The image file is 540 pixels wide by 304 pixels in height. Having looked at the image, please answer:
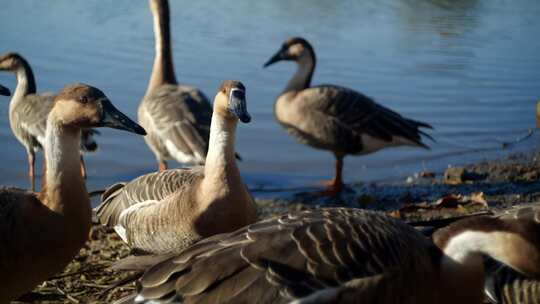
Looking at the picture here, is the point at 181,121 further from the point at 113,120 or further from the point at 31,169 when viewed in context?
the point at 113,120

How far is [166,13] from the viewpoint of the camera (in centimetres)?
1070

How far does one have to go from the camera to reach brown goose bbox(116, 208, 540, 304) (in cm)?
368

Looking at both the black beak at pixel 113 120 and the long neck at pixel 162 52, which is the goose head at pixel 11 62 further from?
the black beak at pixel 113 120

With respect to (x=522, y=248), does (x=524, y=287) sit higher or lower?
lower

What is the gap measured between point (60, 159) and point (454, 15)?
65.1 ft

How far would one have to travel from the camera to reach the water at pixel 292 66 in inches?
400

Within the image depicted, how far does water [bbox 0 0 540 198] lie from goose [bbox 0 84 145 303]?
13.3 ft

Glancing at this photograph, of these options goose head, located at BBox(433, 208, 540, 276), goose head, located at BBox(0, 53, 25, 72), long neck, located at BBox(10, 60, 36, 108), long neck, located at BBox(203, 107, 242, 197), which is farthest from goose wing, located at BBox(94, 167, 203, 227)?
goose head, located at BBox(0, 53, 25, 72)

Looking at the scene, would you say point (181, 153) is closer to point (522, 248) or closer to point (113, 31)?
point (522, 248)

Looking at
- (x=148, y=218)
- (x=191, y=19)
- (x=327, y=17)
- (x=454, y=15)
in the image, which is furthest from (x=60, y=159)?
(x=454, y=15)

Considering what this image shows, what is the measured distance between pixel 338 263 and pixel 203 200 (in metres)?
1.71

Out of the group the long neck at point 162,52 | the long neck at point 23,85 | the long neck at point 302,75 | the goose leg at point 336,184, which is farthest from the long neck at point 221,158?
the long neck at point 23,85

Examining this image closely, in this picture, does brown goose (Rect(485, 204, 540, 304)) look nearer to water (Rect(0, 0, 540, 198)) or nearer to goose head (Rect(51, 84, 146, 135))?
goose head (Rect(51, 84, 146, 135))

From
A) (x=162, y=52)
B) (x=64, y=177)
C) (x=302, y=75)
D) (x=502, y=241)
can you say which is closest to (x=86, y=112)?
(x=64, y=177)
